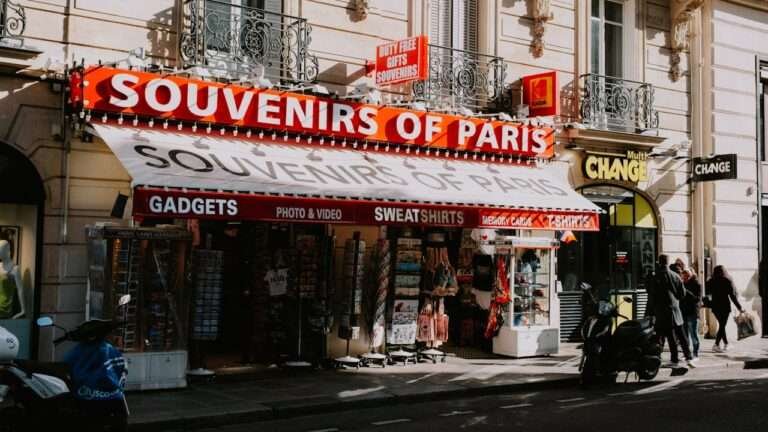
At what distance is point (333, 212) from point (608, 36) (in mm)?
8742

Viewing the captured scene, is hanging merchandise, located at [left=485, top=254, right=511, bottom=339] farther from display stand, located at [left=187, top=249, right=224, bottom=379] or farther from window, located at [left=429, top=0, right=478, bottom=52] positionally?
display stand, located at [left=187, top=249, right=224, bottom=379]

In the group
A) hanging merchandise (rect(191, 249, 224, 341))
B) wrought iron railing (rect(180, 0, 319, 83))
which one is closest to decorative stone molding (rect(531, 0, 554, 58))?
wrought iron railing (rect(180, 0, 319, 83))

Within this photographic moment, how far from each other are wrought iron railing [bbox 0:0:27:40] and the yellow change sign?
9.64 meters

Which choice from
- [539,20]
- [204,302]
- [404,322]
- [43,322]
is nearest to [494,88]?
[539,20]

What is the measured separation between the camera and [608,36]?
54.4 ft

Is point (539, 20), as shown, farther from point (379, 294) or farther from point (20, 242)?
point (20, 242)

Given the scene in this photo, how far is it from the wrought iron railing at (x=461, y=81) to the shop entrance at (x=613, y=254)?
8.84 feet

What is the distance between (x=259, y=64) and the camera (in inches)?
472

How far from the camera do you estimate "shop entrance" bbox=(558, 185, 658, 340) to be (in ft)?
50.6

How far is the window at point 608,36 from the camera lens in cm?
1631

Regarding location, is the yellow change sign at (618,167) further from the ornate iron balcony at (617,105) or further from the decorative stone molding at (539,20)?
the decorative stone molding at (539,20)

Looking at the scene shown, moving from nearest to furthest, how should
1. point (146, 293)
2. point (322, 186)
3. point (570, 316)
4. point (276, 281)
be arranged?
point (146, 293) → point (322, 186) → point (276, 281) → point (570, 316)

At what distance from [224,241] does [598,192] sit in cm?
707

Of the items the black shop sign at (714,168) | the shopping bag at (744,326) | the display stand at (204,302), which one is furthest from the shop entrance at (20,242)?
the black shop sign at (714,168)
